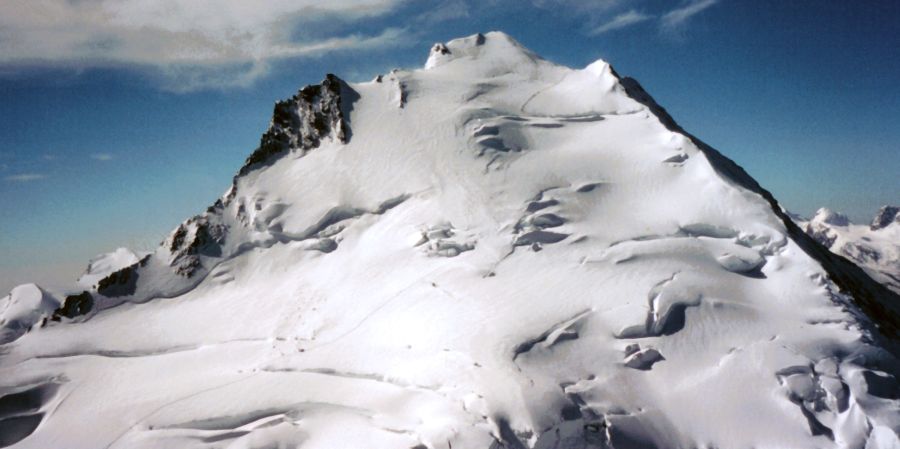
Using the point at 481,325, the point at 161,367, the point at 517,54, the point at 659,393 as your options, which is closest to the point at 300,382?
the point at 481,325

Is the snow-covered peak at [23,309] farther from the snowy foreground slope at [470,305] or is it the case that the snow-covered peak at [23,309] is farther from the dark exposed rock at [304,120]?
the dark exposed rock at [304,120]

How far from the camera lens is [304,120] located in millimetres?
25219

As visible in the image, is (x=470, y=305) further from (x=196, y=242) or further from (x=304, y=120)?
(x=304, y=120)

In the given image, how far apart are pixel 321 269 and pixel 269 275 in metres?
2.80

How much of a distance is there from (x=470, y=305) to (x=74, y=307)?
61.0ft

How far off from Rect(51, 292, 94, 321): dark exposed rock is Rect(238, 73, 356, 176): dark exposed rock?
864 centimetres

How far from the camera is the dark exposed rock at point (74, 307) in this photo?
2216cm

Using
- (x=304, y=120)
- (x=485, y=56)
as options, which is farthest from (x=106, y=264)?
(x=485, y=56)

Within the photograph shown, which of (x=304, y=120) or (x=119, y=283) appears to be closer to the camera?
(x=119, y=283)

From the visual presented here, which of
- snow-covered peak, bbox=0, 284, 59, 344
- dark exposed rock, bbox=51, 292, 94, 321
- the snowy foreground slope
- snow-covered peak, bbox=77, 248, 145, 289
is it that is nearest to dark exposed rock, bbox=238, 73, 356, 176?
the snowy foreground slope

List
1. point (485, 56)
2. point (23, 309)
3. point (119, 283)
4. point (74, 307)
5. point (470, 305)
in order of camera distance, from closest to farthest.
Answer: point (470, 305) → point (74, 307) → point (119, 283) → point (23, 309) → point (485, 56)

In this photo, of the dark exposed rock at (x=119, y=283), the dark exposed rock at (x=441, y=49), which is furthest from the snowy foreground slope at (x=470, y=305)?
the dark exposed rock at (x=441, y=49)

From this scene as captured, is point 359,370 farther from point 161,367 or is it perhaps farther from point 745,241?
point 745,241

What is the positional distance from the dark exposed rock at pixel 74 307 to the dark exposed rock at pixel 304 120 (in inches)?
340
